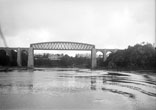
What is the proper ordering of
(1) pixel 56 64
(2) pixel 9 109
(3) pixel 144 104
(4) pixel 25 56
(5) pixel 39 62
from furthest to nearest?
(1) pixel 56 64 → (5) pixel 39 62 → (4) pixel 25 56 → (3) pixel 144 104 → (2) pixel 9 109

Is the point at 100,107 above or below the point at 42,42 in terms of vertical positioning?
below

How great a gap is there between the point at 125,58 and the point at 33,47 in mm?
56143

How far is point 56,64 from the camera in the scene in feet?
628

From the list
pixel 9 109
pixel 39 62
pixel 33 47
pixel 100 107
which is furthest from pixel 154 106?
pixel 39 62

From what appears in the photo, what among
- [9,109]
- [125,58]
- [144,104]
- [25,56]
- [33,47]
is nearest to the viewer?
[9,109]

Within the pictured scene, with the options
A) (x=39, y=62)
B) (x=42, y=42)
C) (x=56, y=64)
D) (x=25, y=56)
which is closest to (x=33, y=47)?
(x=42, y=42)

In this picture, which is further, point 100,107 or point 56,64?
point 56,64

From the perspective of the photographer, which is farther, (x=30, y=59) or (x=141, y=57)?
(x=30, y=59)

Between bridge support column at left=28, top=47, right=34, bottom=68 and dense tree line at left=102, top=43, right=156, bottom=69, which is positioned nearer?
dense tree line at left=102, top=43, right=156, bottom=69

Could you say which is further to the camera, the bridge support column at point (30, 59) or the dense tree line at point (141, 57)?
the bridge support column at point (30, 59)

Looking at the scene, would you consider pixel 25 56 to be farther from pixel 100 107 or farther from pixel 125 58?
pixel 100 107

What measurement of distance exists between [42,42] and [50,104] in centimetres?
11087

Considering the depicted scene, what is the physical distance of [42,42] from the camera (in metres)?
124

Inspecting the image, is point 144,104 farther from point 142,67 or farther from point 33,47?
point 33,47
